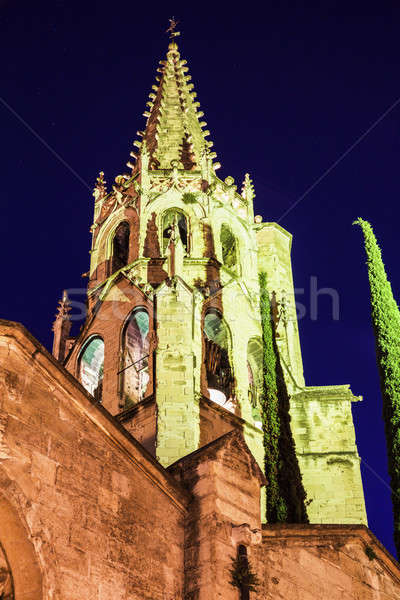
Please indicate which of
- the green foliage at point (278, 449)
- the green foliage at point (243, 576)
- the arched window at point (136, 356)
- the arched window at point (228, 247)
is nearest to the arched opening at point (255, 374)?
the green foliage at point (278, 449)

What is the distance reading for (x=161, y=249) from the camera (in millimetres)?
25719

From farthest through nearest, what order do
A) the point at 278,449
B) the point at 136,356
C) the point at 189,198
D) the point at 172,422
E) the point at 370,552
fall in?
1. the point at 189,198
2. the point at 136,356
3. the point at 278,449
4. the point at 172,422
5. the point at 370,552

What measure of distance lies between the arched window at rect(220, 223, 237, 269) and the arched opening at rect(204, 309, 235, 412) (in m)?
3.19

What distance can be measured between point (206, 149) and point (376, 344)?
10.8 meters

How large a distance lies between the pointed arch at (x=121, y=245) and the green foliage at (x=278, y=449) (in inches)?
206

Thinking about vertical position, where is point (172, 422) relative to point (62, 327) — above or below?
below

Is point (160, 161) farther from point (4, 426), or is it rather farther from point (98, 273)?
point (4, 426)

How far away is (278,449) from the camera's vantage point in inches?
821

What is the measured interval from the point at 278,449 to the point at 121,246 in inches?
387

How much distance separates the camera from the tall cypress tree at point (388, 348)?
1838 cm

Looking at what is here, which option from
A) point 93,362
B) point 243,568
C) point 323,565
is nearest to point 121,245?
point 93,362

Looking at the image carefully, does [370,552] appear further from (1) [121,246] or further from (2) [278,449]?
(1) [121,246]

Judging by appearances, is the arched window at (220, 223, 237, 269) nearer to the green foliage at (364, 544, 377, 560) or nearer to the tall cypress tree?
the tall cypress tree

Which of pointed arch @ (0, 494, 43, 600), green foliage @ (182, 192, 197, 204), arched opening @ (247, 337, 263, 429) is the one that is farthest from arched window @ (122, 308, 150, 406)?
pointed arch @ (0, 494, 43, 600)
